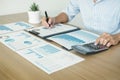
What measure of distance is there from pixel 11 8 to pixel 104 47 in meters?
1.18

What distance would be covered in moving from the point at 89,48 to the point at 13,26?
0.70 metres

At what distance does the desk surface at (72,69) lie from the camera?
2.90ft

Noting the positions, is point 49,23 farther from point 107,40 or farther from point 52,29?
point 107,40

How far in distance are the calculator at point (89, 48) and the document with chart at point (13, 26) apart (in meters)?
0.56

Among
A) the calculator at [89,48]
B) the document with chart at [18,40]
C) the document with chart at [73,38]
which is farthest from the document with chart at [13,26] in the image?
the calculator at [89,48]

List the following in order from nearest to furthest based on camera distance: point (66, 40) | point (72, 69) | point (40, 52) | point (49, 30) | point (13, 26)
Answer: point (72, 69) < point (40, 52) < point (66, 40) < point (49, 30) < point (13, 26)

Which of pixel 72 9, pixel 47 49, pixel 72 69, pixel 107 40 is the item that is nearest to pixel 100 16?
pixel 72 9

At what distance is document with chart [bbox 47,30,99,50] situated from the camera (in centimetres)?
122

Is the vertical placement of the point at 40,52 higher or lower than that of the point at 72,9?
lower

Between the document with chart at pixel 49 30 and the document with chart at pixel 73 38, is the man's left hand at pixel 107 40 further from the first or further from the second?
the document with chart at pixel 49 30

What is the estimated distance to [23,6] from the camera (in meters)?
2.09

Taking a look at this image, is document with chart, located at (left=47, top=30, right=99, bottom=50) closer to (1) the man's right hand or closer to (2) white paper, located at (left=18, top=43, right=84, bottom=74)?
(2) white paper, located at (left=18, top=43, right=84, bottom=74)

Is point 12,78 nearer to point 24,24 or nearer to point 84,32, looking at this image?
point 84,32

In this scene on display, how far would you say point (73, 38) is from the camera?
129 cm
